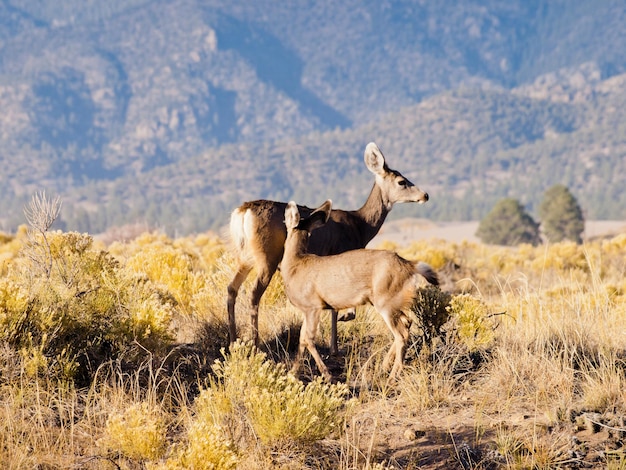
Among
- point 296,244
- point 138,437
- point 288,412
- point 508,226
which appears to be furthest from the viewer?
point 508,226

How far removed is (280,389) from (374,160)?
406 centimetres

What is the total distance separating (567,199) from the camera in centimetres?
7600

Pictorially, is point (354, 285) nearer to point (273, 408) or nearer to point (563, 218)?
point (273, 408)

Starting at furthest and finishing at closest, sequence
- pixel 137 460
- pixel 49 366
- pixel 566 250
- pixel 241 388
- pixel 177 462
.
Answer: pixel 566 250
pixel 49 366
pixel 241 388
pixel 137 460
pixel 177 462

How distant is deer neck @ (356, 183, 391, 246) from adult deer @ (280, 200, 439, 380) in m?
1.97

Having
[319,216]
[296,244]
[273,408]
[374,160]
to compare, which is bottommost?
[273,408]

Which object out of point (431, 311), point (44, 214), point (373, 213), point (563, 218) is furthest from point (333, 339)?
point (563, 218)

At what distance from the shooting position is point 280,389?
21.6 feet

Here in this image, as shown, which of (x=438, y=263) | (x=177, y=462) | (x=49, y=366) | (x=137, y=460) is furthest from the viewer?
(x=438, y=263)

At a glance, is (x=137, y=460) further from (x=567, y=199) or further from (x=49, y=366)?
(x=567, y=199)

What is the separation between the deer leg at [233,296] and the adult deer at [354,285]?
3.12 feet

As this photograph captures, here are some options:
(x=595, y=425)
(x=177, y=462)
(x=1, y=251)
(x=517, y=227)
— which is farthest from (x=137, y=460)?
(x=517, y=227)

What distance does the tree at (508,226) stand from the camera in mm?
74500

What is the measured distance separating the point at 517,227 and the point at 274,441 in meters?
72.0
